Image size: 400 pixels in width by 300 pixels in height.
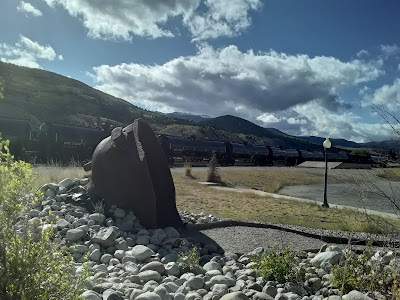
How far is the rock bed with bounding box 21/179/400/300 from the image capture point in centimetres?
528

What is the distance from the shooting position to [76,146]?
2962 centimetres

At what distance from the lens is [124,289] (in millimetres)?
5391

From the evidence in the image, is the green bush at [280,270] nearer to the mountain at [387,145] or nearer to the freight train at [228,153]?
the mountain at [387,145]

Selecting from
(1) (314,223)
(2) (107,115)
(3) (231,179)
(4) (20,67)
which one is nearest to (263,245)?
(1) (314,223)

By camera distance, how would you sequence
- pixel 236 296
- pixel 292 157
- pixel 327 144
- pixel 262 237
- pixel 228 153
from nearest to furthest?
pixel 236 296
pixel 262 237
pixel 327 144
pixel 228 153
pixel 292 157

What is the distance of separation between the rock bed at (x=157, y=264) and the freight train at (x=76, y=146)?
33.5 feet

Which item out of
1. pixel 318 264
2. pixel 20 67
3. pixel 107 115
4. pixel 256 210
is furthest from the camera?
pixel 20 67

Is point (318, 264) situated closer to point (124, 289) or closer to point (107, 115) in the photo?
point (124, 289)

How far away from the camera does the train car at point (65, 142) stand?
27.6 meters

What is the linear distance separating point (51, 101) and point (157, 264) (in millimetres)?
102005

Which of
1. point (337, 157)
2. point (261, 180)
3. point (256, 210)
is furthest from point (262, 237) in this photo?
point (337, 157)

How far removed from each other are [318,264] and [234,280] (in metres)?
1.69

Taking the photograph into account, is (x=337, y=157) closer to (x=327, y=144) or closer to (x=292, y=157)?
(x=292, y=157)

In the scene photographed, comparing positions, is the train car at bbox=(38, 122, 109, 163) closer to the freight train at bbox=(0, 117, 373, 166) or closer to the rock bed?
the freight train at bbox=(0, 117, 373, 166)
